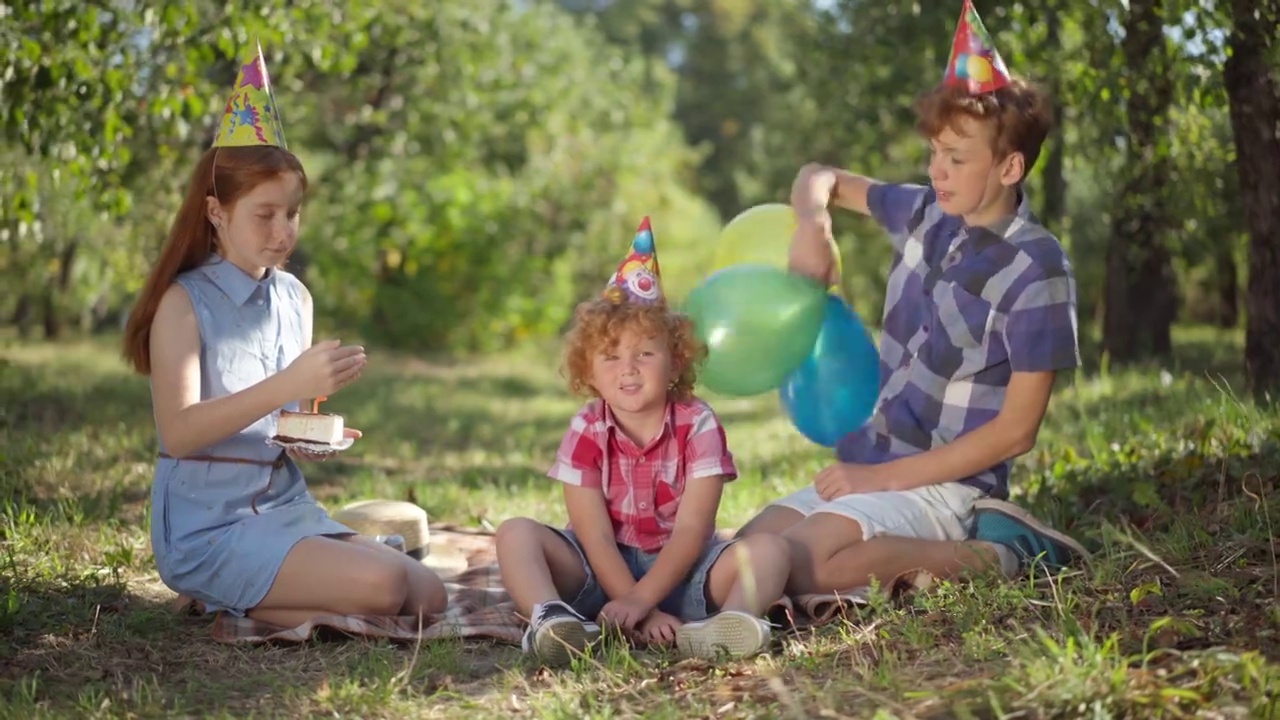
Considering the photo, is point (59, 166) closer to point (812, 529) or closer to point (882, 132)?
point (812, 529)

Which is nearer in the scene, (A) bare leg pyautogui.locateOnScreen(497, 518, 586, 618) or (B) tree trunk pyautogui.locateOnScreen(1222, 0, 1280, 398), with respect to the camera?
(A) bare leg pyautogui.locateOnScreen(497, 518, 586, 618)

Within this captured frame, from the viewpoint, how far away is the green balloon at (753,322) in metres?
3.49

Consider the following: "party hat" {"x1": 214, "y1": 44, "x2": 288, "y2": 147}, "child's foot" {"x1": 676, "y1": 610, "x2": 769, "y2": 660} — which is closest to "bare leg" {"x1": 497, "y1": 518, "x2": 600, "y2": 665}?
"child's foot" {"x1": 676, "y1": 610, "x2": 769, "y2": 660}

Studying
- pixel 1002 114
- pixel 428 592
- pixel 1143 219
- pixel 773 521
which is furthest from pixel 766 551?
pixel 1143 219

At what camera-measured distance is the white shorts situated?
3.29m

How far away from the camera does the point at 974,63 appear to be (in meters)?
3.34

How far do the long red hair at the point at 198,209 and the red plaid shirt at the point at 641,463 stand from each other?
995 millimetres

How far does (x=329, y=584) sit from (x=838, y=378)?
1.47 m

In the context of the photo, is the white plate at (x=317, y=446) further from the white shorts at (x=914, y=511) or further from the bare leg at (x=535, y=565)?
the white shorts at (x=914, y=511)

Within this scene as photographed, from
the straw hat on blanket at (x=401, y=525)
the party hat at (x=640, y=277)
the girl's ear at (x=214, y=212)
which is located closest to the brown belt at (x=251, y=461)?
the straw hat on blanket at (x=401, y=525)

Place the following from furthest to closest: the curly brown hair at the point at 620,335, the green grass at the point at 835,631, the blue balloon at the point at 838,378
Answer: the blue balloon at the point at 838,378 → the curly brown hair at the point at 620,335 → the green grass at the point at 835,631

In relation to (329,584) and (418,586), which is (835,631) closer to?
(418,586)

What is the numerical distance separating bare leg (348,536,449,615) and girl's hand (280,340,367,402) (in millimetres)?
494

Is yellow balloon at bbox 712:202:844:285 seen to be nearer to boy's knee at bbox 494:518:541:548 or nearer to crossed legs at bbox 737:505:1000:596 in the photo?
crossed legs at bbox 737:505:1000:596
